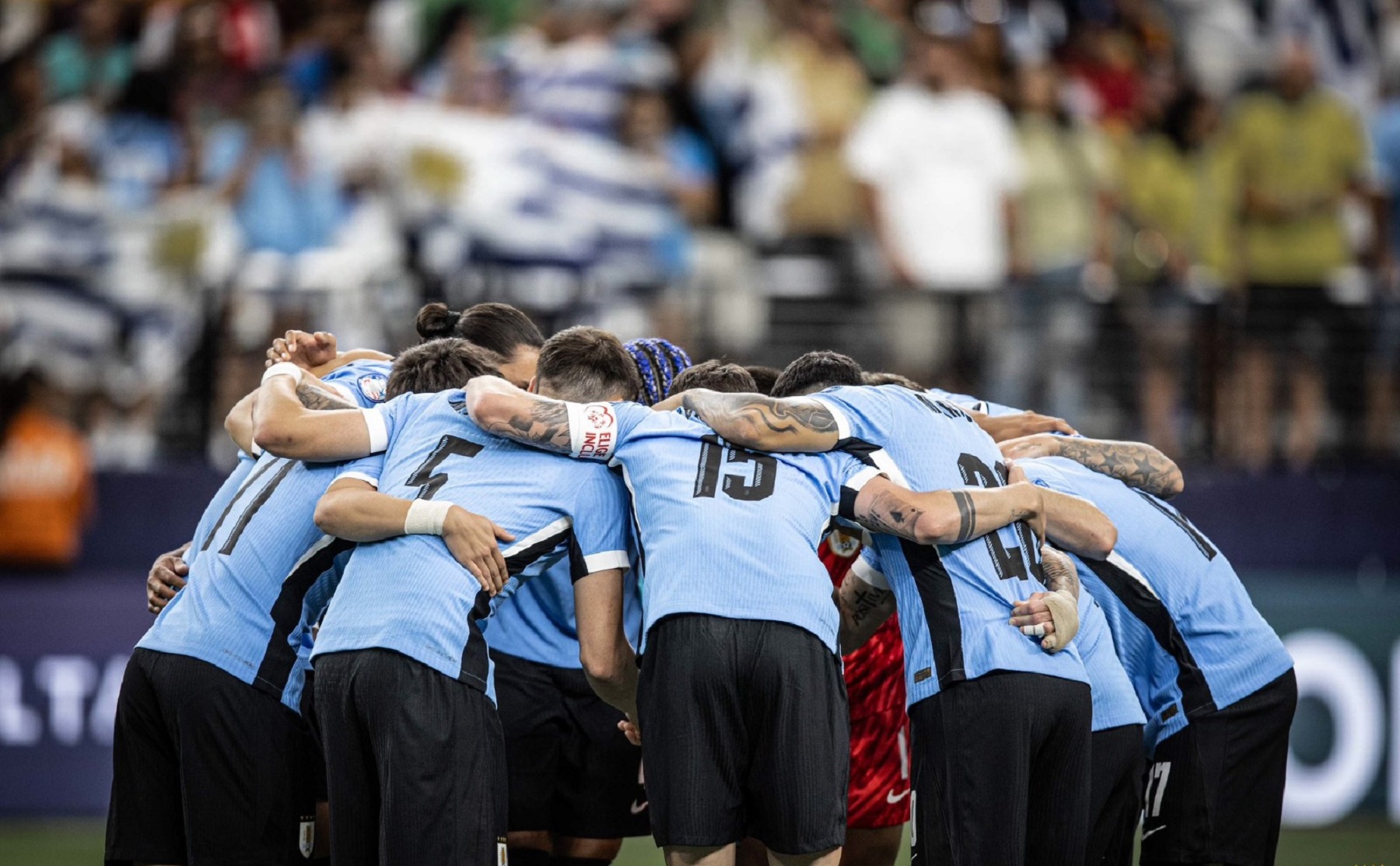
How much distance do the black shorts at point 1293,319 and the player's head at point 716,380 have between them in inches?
239

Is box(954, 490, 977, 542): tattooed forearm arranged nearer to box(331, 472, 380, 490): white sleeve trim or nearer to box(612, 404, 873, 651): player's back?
box(612, 404, 873, 651): player's back

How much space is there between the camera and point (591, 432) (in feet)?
17.1

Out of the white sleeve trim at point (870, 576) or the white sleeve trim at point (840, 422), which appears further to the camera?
the white sleeve trim at point (870, 576)

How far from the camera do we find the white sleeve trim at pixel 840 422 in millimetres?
5316

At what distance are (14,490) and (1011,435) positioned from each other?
7.12 meters

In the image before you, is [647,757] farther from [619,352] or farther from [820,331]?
[820,331]

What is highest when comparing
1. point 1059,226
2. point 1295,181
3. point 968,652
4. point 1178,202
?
point 1295,181

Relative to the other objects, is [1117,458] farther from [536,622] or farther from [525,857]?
[525,857]

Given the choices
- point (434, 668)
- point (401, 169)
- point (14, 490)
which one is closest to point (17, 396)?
point (14, 490)

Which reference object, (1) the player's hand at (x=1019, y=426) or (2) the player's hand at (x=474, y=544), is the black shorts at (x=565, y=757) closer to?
(2) the player's hand at (x=474, y=544)

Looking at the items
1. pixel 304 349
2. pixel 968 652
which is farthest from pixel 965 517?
pixel 304 349

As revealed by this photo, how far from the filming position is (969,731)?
5.09 metres

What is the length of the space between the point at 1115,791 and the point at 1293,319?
6.46 m

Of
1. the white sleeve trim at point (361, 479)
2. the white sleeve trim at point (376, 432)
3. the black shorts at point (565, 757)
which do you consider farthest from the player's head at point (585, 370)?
the black shorts at point (565, 757)
